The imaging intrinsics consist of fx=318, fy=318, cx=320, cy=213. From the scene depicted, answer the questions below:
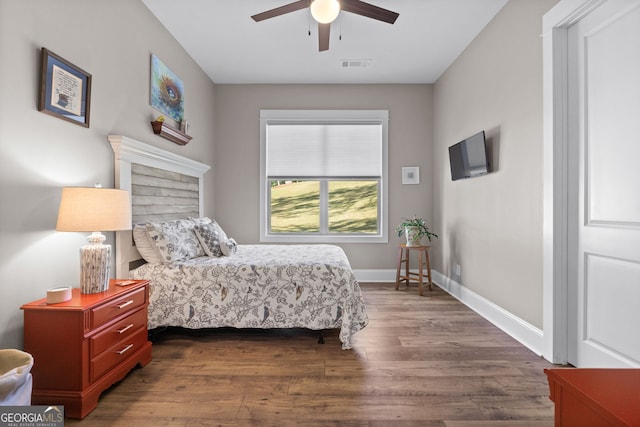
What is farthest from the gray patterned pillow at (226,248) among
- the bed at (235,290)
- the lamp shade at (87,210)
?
the lamp shade at (87,210)

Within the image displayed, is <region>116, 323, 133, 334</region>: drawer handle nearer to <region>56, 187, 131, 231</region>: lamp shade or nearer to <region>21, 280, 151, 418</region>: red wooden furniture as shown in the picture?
<region>21, 280, 151, 418</region>: red wooden furniture

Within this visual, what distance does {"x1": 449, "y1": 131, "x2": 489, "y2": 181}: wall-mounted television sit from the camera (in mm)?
3130

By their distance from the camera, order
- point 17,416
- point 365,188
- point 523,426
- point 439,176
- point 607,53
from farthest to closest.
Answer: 1. point 365,188
2. point 439,176
3. point 607,53
4. point 523,426
5. point 17,416

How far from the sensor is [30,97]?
5.69ft

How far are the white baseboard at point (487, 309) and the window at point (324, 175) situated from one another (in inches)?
21.3

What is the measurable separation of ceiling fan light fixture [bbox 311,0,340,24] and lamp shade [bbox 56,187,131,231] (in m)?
1.78

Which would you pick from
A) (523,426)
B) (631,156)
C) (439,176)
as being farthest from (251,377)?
(439,176)

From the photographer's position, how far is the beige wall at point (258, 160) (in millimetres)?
4660

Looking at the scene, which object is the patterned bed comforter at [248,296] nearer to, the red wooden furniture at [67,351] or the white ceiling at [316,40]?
the red wooden furniture at [67,351]

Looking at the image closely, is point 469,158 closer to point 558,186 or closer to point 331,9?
point 558,186

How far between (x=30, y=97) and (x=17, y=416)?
61.5 inches

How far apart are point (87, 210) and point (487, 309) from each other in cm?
339

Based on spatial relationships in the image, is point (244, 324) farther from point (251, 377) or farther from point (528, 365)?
point (528, 365)

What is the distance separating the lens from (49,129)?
6.09 ft
